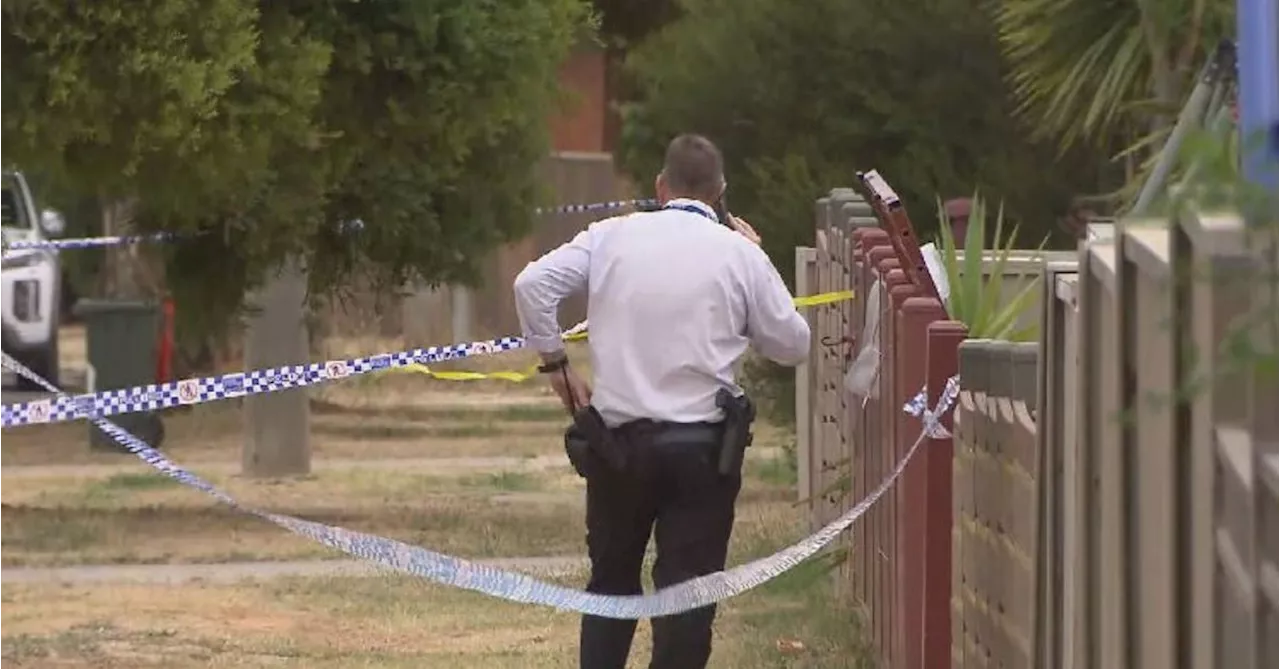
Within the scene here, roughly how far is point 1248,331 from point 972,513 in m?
4.00

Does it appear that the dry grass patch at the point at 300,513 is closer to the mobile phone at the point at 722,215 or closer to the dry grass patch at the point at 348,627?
the dry grass patch at the point at 348,627

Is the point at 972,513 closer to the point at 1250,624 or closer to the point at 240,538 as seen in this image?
the point at 1250,624

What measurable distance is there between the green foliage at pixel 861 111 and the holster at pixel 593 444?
9.37 meters

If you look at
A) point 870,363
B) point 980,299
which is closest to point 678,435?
point 870,363

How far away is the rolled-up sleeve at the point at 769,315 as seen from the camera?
7043mm

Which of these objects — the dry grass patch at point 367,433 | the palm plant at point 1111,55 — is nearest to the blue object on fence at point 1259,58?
the palm plant at point 1111,55

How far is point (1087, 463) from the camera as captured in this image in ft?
14.2

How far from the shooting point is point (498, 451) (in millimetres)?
19109

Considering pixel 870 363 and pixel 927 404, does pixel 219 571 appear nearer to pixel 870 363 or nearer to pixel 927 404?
pixel 870 363

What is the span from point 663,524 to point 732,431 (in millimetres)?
331

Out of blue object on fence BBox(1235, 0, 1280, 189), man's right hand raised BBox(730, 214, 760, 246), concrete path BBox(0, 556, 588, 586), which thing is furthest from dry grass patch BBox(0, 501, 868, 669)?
blue object on fence BBox(1235, 0, 1280, 189)

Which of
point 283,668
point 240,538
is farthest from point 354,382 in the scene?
point 283,668

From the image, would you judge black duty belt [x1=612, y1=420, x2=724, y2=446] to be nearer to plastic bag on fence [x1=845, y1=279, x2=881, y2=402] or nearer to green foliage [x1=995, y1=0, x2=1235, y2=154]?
plastic bag on fence [x1=845, y1=279, x2=881, y2=402]

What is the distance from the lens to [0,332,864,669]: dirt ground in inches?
374
